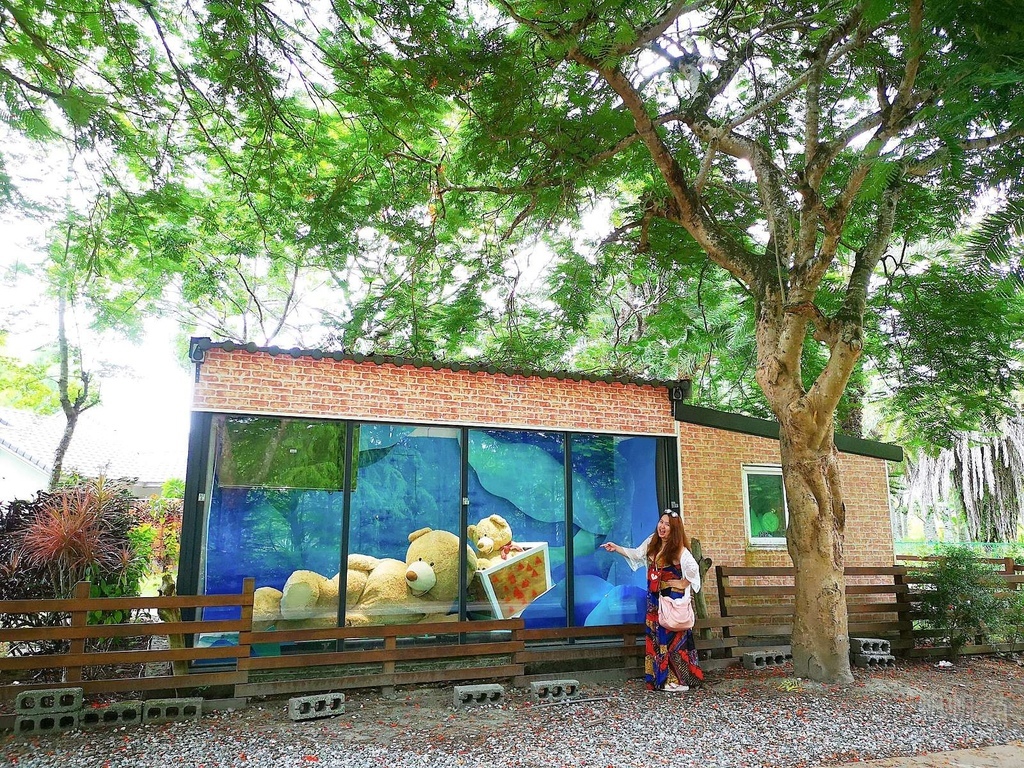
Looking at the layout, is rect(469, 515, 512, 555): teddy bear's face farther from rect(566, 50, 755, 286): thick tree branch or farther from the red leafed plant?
rect(566, 50, 755, 286): thick tree branch

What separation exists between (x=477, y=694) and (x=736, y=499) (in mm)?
4648

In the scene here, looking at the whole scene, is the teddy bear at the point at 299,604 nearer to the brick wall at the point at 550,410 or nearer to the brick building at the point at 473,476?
the brick building at the point at 473,476

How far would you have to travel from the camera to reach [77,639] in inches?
232

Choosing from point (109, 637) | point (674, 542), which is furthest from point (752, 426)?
point (109, 637)

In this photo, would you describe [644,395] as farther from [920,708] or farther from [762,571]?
[920,708]

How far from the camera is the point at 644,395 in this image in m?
9.41

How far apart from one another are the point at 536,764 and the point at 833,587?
404 centimetres

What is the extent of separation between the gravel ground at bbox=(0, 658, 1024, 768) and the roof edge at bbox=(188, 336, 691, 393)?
11.3ft

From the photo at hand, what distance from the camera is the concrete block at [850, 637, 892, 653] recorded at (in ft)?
28.7

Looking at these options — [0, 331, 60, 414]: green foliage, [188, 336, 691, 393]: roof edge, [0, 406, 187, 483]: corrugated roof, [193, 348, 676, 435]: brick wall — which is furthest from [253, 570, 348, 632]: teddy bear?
[0, 406, 187, 483]: corrugated roof

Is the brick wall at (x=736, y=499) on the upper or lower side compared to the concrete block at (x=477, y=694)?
upper

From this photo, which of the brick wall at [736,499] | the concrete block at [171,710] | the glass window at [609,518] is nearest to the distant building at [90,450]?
the glass window at [609,518]

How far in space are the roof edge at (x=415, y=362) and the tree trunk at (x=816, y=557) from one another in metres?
2.14

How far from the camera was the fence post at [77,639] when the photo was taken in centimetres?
582
